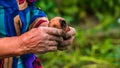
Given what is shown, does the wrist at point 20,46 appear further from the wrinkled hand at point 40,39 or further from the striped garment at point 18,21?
the striped garment at point 18,21

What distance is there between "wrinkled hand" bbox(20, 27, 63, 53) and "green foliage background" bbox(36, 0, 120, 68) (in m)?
2.18

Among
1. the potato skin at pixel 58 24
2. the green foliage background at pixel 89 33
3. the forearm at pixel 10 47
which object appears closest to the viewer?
the forearm at pixel 10 47

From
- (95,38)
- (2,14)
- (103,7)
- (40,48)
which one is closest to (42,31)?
(40,48)

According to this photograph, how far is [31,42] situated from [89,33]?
2726 mm

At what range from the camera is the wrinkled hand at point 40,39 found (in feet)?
6.11

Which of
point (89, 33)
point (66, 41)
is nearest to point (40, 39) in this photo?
point (66, 41)

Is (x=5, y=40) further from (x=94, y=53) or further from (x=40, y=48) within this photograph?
(x=94, y=53)

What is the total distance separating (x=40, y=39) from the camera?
1867mm

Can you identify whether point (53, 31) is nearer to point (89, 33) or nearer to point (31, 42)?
point (31, 42)

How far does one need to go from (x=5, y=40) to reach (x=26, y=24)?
26 cm

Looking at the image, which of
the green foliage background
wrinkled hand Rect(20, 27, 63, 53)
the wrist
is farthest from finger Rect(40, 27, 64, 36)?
the green foliage background

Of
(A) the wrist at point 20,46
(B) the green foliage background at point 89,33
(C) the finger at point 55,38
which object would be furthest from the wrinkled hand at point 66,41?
(B) the green foliage background at point 89,33

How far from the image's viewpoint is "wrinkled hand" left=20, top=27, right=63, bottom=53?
1862 mm

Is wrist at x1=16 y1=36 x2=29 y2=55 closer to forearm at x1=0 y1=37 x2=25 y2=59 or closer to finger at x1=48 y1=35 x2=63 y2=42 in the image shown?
forearm at x1=0 y1=37 x2=25 y2=59
